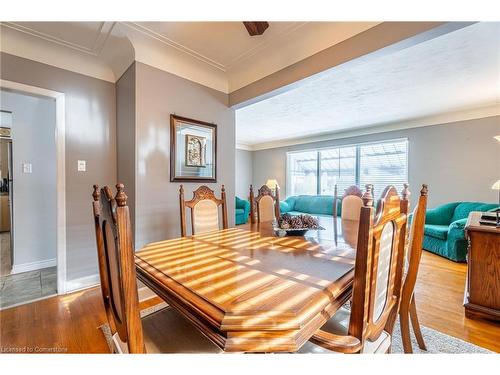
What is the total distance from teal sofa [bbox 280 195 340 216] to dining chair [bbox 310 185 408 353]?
4.41 m

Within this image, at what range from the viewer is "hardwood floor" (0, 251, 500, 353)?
162cm

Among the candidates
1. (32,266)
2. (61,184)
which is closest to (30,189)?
(32,266)

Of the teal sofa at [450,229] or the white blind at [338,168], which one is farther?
the white blind at [338,168]

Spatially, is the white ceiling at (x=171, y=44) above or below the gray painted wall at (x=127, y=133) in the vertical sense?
above

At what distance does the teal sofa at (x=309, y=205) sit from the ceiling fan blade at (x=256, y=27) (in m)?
3.94

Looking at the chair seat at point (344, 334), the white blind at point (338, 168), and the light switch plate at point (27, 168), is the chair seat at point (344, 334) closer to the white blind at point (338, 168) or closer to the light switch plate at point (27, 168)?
the light switch plate at point (27, 168)

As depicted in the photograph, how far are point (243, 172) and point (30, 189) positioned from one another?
522 centimetres

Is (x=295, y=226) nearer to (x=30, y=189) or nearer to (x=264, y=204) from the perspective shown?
(x=264, y=204)

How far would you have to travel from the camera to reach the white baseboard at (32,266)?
113 inches

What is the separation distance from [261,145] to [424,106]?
4.33 m

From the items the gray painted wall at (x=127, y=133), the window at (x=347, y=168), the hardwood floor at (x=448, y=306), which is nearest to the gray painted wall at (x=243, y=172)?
the window at (x=347, y=168)

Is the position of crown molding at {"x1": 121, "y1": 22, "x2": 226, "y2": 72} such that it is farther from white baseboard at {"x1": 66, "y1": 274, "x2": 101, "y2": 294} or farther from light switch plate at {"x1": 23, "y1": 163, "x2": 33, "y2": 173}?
white baseboard at {"x1": 66, "y1": 274, "x2": 101, "y2": 294}

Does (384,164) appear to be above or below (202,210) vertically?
above

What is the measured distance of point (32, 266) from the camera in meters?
2.98
